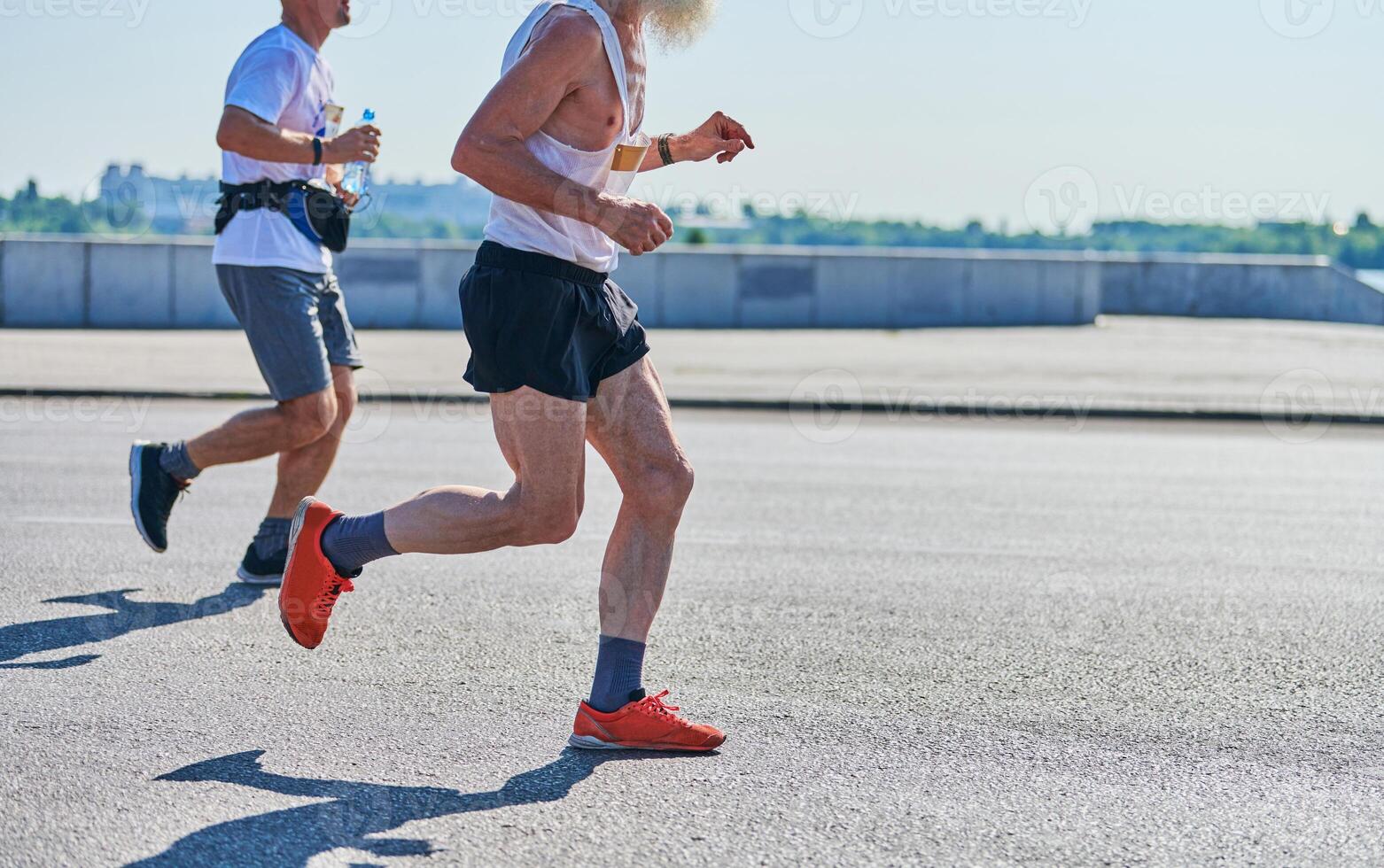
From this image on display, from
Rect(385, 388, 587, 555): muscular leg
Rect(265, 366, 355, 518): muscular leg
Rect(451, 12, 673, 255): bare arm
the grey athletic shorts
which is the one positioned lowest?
Rect(265, 366, 355, 518): muscular leg

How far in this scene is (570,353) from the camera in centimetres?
363

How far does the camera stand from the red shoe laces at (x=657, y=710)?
3725mm

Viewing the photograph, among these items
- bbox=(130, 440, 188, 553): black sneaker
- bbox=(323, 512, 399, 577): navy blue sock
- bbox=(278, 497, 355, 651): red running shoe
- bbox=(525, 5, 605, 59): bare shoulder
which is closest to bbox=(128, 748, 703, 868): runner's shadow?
bbox=(278, 497, 355, 651): red running shoe

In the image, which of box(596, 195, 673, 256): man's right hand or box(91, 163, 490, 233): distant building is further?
box(91, 163, 490, 233): distant building

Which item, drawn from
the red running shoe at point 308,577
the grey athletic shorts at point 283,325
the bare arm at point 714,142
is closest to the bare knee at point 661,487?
the red running shoe at point 308,577

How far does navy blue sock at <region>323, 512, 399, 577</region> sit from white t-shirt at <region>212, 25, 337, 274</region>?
167 centimetres

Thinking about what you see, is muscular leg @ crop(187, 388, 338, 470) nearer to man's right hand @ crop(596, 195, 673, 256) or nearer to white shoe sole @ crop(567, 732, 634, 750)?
white shoe sole @ crop(567, 732, 634, 750)

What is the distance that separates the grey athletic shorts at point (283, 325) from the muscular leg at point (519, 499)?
159cm

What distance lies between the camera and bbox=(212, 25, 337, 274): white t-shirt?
17.1 feet

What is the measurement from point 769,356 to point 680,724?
44.4 feet

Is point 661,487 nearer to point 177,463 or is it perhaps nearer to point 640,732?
point 640,732

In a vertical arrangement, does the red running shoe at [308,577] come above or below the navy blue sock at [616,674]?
above

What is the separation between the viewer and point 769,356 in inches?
674

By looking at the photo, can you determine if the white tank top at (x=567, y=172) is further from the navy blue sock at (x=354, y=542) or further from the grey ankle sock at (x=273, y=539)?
the grey ankle sock at (x=273, y=539)
